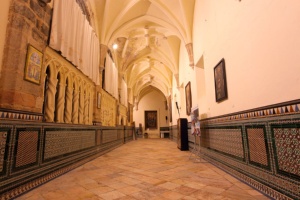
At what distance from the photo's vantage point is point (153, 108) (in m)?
21.2

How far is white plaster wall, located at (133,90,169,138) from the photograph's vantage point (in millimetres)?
20812

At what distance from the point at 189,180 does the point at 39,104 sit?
3.00m

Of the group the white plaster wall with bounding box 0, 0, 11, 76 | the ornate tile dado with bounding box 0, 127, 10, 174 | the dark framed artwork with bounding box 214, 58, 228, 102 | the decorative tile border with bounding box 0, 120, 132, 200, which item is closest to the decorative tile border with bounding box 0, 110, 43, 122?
the decorative tile border with bounding box 0, 120, 132, 200

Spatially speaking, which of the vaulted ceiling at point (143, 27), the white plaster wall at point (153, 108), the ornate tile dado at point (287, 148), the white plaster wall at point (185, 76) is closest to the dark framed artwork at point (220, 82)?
the ornate tile dado at point (287, 148)

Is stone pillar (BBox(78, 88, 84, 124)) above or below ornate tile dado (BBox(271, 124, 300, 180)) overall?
above

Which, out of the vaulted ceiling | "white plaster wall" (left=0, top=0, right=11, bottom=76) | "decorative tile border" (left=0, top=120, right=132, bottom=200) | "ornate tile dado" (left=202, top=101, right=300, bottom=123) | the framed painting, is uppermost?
the vaulted ceiling

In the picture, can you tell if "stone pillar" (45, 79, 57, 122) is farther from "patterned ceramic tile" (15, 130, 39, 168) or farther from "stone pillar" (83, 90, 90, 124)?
"stone pillar" (83, 90, 90, 124)

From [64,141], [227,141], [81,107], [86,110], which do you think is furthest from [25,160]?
[227,141]

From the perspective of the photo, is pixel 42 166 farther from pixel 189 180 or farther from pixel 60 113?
pixel 189 180

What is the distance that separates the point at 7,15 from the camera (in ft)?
7.79

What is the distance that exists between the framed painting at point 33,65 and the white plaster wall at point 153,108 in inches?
718

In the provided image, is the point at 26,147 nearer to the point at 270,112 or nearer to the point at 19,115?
the point at 19,115

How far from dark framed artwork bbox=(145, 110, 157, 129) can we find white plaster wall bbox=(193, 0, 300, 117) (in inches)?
659

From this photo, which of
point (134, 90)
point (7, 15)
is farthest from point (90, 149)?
point (134, 90)
